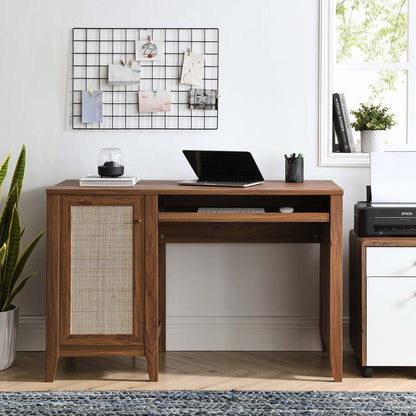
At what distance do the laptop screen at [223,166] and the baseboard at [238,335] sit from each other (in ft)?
2.82

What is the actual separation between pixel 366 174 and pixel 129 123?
131 cm

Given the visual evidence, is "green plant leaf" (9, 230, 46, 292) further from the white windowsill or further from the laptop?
the white windowsill

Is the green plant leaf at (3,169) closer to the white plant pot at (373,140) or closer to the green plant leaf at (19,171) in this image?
the green plant leaf at (19,171)

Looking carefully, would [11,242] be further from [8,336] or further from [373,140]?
[373,140]

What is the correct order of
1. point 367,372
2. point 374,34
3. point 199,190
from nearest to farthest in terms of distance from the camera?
point 199,190 → point 367,372 → point 374,34

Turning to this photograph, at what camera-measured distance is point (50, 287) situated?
9.42 feet

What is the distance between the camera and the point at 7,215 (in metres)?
3.10

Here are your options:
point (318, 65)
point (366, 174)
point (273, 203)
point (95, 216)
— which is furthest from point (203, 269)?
Result: point (318, 65)

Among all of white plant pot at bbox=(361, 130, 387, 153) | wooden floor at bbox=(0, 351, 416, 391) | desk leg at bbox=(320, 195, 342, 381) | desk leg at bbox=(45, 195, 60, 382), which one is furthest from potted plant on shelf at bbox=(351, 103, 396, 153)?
desk leg at bbox=(45, 195, 60, 382)

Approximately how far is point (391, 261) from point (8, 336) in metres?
1.89

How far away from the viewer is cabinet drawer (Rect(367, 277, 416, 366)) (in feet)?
9.39

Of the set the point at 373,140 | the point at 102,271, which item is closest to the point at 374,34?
the point at 373,140

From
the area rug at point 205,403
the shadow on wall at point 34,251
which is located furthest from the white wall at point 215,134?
the area rug at point 205,403

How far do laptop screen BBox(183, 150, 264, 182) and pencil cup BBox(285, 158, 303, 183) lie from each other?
214mm
